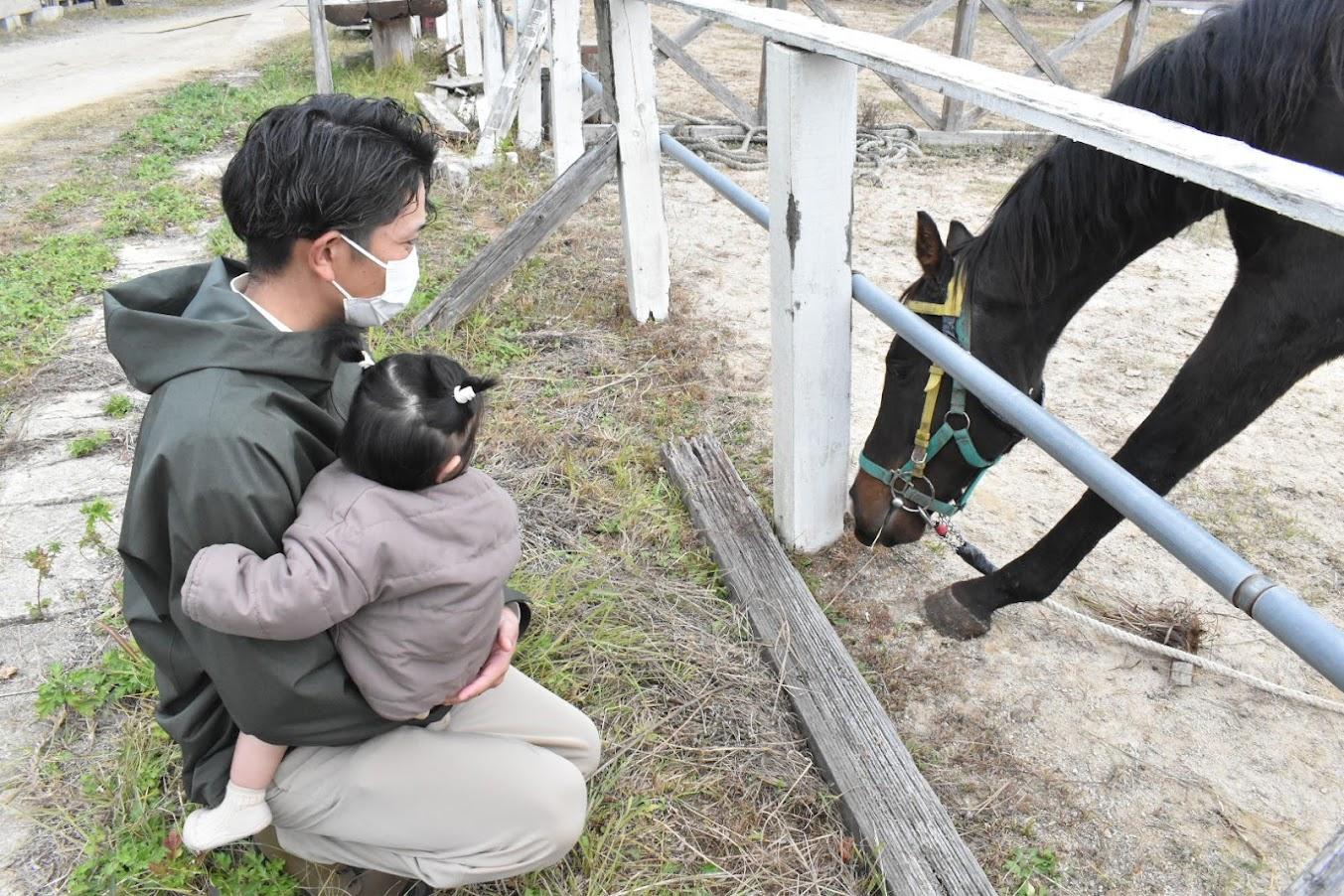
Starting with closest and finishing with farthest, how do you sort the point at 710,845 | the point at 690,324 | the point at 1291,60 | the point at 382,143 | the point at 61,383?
1. the point at 382,143
2. the point at 710,845
3. the point at 1291,60
4. the point at 61,383
5. the point at 690,324

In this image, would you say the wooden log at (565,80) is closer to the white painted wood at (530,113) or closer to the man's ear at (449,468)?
the white painted wood at (530,113)

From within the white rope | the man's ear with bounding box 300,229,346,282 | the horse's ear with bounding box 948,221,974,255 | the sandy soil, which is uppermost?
the man's ear with bounding box 300,229,346,282

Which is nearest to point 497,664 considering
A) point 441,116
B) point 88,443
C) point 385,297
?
point 385,297

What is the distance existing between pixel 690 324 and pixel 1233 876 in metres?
3.06

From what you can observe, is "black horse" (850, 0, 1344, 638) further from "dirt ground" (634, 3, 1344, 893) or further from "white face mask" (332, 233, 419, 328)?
"white face mask" (332, 233, 419, 328)

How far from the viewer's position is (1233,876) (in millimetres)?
1880

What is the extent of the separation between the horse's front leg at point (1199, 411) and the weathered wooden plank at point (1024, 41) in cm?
628

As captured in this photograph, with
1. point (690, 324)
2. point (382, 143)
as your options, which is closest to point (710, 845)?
point (382, 143)

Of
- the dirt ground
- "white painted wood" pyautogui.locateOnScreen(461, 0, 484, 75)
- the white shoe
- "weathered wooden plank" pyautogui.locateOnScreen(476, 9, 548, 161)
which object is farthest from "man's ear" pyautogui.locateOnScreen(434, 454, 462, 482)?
"white painted wood" pyautogui.locateOnScreen(461, 0, 484, 75)

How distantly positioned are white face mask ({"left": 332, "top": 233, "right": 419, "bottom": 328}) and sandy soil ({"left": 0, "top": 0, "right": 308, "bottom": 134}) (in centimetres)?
840

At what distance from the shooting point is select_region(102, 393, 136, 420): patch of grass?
3.41 meters

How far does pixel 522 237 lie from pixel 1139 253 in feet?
8.47

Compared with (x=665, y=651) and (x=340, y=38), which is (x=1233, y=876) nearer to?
(x=665, y=651)

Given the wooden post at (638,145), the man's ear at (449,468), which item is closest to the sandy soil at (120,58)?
the wooden post at (638,145)
